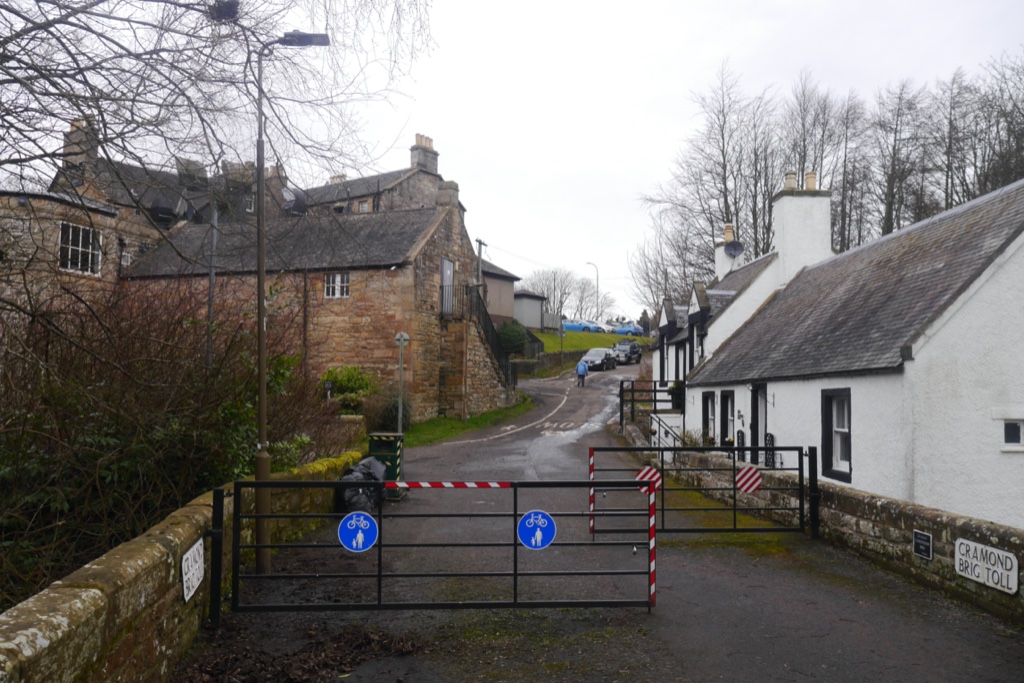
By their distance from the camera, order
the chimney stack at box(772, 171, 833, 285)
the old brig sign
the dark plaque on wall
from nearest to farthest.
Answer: the old brig sign < the dark plaque on wall < the chimney stack at box(772, 171, 833, 285)

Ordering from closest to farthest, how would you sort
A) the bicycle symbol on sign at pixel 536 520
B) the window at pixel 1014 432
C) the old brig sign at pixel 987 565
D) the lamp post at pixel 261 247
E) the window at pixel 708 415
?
the lamp post at pixel 261 247
the old brig sign at pixel 987 565
the bicycle symbol on sign at pixel 536 520
the window at pixel 1014 432
the window at pixel 708 415

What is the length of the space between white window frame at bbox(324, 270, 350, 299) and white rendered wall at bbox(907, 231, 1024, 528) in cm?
2125

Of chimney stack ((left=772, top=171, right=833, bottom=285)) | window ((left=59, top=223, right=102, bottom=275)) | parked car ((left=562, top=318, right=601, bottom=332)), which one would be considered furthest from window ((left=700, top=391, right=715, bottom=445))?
parked car ((left=562, top=318, right=601, bottom=332))

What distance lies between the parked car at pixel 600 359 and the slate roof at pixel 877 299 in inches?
1333

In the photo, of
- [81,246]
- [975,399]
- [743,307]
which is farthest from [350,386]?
[975,399]

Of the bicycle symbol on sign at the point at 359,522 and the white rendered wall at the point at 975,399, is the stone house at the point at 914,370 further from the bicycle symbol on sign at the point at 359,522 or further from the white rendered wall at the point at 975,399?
the bicycle symbol on sign at the point at 359,522

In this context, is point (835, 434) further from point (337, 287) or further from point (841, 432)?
point (337, 287)

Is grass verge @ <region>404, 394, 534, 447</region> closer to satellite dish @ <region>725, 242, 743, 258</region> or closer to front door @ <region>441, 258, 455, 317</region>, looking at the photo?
front door @ <region>441, 258, 455, 317</region>

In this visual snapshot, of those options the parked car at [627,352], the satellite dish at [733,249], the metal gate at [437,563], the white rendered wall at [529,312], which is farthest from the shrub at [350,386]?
the white rendered wall at [529,312]

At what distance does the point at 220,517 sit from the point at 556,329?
237 ft

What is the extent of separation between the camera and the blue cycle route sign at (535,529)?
723cm

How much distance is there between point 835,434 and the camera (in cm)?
1477

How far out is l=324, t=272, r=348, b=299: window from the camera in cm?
2952

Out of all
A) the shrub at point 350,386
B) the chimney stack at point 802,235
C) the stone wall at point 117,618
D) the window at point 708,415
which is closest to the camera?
the stone wall at point 117,618
